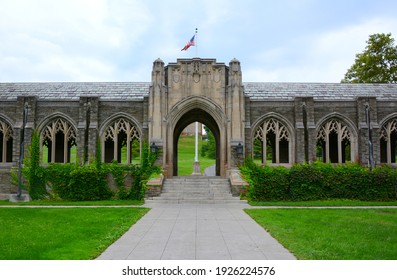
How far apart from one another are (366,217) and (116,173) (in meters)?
12.4

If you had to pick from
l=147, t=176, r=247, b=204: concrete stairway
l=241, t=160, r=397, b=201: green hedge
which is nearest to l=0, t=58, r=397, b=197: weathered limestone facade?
l=147, t=176, r=247, b=204: concrete stairway

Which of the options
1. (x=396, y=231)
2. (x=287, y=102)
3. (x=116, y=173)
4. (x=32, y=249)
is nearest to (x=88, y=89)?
(x=116, y=173)

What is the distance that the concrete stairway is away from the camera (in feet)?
59.7

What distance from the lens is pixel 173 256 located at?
7246 mm

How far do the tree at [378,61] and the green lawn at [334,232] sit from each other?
26.3 meters

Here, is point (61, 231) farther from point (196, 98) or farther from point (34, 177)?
point (196, 98)

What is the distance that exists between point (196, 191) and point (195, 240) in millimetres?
10347

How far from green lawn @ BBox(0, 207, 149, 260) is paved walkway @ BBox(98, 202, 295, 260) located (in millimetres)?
437

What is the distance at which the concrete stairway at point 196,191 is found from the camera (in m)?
18.2

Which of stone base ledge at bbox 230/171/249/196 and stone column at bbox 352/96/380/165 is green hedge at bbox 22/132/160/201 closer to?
stone base ledge at bbox 230/171/249/196

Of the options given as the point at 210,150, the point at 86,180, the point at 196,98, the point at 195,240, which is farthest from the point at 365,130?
the point at 210,150

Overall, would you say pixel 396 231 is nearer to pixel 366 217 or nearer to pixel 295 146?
pixel 366 217

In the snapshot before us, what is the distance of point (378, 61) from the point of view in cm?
3766

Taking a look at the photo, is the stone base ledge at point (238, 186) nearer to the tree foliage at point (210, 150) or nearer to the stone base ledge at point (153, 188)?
the stone base ledge at point (153, 188)
